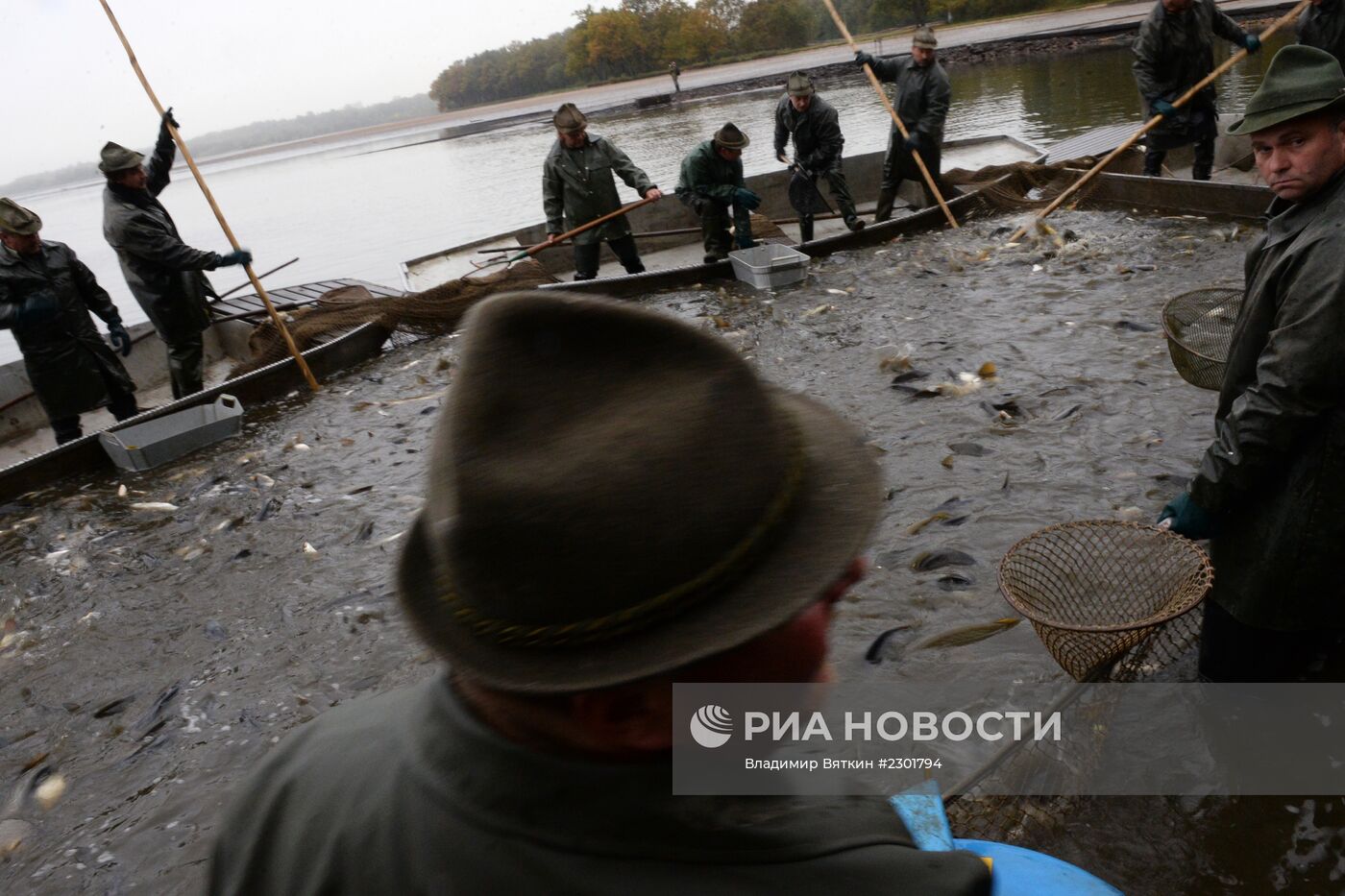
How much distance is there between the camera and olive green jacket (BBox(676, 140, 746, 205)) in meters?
10.6

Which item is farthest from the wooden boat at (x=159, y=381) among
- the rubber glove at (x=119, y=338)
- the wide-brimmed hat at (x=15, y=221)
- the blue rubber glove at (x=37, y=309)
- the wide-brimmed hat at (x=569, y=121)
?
the wide-brimmed hat at (x=569, y=121)

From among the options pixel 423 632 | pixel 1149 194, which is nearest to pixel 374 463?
pixel 423 632

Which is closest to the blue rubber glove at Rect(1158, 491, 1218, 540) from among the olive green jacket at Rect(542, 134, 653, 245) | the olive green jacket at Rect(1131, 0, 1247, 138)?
the olive green jacket at Rect(542, 134, 653, 245)

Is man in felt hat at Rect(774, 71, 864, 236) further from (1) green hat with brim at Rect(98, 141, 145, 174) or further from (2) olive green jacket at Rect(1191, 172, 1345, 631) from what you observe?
(2) olive green jacket at Rect(1191, 172, 1345, 631)

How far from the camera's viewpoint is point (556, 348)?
38.8 inches

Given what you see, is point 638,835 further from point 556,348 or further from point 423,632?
point 556,348

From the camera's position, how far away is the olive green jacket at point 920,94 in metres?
10.8

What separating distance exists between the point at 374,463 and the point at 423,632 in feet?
21.3

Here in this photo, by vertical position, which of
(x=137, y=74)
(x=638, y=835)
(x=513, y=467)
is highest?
(x=137, y=74)

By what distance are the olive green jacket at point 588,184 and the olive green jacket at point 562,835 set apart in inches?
A: 390

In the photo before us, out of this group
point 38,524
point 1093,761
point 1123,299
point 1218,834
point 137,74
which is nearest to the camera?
point 1218,834

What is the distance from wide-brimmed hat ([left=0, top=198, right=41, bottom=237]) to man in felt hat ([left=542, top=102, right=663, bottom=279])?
5122 millimetres

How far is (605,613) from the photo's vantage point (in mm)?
886

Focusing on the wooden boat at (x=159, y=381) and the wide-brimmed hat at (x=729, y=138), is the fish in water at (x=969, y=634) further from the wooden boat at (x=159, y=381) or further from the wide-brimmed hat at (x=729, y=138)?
the wide-brimmed hat at (x=729, y=138)
